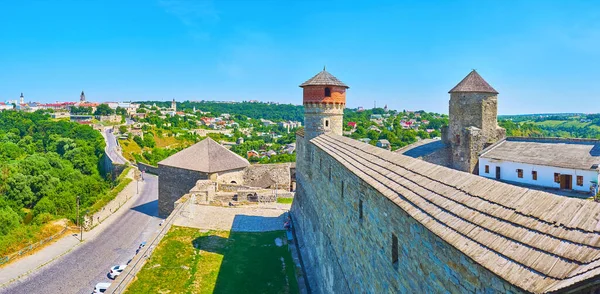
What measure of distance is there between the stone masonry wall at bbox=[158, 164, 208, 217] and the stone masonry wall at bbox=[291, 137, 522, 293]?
43.7 feet

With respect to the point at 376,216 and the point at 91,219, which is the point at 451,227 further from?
the point at 91,219

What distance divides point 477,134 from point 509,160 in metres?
1.99

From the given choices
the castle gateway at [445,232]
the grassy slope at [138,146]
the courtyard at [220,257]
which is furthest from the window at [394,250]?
the grassy slope at [138,146]

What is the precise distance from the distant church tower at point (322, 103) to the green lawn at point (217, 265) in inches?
211

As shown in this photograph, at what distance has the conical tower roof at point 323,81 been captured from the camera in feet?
55.6

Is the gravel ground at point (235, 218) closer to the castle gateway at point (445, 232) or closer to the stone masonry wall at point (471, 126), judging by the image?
the castle gateway at point (445, 232)

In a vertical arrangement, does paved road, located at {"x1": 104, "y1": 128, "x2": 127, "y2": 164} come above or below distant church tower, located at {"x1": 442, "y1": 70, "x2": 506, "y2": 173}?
below

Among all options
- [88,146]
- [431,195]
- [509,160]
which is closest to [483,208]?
[431,195]

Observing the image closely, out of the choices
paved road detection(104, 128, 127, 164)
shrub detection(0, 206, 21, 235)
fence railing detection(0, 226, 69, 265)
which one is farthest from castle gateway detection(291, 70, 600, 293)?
paved road detection(104, 128, 127, 164)

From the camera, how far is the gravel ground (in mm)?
19281

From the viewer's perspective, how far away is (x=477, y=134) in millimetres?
20297

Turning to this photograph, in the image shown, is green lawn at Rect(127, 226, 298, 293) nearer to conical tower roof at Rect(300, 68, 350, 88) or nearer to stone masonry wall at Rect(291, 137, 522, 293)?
stone masonry wall at Rect(291, 137, 522, 293)

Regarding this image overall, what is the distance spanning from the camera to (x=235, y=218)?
20.7 m

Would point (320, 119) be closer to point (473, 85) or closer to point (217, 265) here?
point (217, 265)
